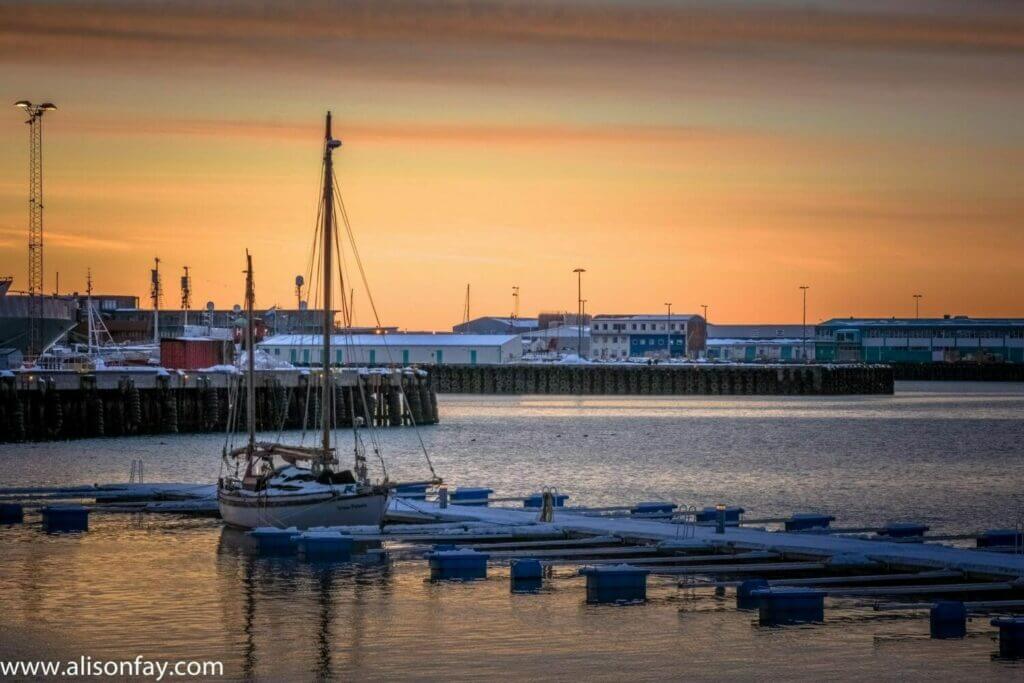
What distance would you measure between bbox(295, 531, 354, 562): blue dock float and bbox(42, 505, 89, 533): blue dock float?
9.22 m

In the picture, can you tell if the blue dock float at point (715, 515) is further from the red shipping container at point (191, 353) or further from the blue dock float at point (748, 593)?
the red shipping container at point (191, 353)

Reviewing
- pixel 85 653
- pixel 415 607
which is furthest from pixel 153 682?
pixel 415 607

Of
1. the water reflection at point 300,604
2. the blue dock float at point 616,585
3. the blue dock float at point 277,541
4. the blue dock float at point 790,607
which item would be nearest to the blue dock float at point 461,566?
the water reflection at point 300,604

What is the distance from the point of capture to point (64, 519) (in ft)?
148

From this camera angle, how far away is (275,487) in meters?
42.7

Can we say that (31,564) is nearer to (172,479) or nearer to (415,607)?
(415,607)

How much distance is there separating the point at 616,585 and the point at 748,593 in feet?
8.51

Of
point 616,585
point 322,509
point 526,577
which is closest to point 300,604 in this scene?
point 526,577

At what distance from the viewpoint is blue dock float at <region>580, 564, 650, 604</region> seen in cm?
3294

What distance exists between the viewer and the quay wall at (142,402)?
8938 cm

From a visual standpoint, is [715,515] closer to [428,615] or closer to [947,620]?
[428,615]

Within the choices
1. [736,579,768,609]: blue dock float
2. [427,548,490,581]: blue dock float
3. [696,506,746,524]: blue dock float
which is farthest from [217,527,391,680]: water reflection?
[696,506,746,524]: blue dock float

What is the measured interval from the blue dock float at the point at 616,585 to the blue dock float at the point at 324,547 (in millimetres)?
7554

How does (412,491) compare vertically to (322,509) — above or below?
below
